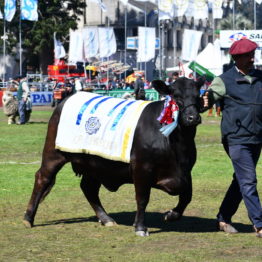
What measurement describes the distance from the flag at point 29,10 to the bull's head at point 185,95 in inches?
1809

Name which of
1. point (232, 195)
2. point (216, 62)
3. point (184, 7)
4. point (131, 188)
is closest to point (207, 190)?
point (131, 188)

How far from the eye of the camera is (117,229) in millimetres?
9547

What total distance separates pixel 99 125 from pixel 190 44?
48.2 meters

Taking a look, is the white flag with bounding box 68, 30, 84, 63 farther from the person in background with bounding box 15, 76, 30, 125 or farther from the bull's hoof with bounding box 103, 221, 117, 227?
the bull's hoof with bounding box 103, 221, 117, 227

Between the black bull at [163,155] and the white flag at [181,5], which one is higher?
the white flag at [181,5]

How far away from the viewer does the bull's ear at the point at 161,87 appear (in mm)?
8938

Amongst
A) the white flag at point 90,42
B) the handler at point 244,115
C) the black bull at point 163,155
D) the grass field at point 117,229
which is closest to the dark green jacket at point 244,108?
the handler at point 244,115

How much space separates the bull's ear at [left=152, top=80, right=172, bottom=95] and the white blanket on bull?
48cm

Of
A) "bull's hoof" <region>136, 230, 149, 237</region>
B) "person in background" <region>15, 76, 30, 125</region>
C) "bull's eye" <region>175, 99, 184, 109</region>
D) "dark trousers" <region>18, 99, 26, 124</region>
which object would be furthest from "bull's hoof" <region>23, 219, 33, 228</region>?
"dark trousers" <region>18, 99, 26, 124</region>

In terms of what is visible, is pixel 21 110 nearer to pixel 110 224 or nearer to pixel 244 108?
pixel 110 224

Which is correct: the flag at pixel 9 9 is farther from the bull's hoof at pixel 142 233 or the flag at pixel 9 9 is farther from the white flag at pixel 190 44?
the bull's hoof at pixel 142 233

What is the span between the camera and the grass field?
25.8ft

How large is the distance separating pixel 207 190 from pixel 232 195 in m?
3.54

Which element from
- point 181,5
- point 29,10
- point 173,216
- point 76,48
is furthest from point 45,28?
point 173,216
